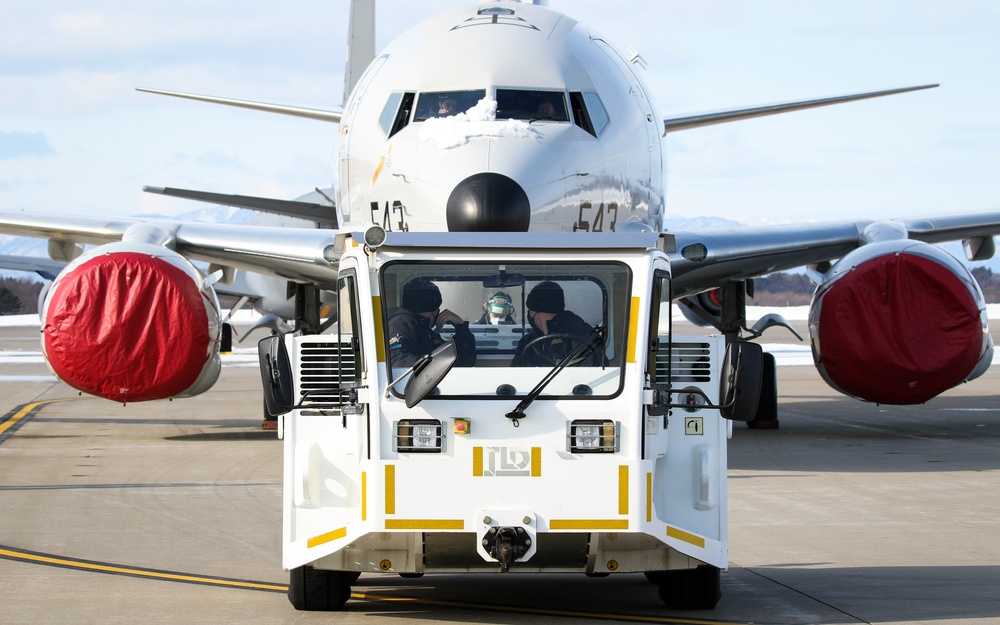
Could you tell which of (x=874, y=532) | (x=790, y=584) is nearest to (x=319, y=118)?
(x=874, y=532)

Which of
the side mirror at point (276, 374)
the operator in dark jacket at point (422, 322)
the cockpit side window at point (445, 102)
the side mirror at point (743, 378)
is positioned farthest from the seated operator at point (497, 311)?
the cockpit side window at point (445, 102)

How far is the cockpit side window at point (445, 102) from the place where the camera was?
1155cm

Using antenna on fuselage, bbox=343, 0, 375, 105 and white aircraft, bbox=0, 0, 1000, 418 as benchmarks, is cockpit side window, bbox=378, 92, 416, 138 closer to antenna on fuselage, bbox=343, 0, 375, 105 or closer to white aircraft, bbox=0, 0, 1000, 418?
white aircraft, bbox=0, 0, 1000, 418

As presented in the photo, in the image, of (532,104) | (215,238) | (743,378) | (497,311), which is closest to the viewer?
(743,378)

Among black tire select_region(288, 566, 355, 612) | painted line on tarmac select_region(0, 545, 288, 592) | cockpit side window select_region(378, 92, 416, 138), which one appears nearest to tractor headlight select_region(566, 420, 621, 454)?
black tire select_region(288, 566, 355, 612)

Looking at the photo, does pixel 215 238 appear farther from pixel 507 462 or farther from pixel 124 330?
pixel 507 462

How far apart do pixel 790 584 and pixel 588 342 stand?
2.02 meters

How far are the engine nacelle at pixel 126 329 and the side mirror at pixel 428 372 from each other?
7.66 meters

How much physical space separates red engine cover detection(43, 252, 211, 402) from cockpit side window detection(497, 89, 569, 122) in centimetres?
400

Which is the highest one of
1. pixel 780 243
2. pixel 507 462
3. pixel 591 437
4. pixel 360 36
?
pixel 360 36

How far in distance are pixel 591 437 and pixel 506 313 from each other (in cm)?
73

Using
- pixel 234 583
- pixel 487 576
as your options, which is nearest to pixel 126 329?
pixel 234 583

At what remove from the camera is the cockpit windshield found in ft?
20.5

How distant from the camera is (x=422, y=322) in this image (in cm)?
635
